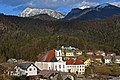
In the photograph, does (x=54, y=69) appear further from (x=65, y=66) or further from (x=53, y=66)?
(x=65, y=66)

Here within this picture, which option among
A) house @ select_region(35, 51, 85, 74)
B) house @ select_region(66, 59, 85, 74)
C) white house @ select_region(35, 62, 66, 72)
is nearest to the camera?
white house @ select_region(35, 62, 66, 72)

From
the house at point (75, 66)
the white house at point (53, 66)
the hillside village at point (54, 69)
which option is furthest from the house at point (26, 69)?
the house at point (75, 66)

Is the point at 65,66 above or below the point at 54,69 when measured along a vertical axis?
above

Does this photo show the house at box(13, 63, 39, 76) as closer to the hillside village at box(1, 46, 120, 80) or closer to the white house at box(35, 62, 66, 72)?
the hillside village at box(1, 46, 120, 80)

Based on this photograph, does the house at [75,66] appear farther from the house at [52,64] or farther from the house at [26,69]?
the house at [26,69]

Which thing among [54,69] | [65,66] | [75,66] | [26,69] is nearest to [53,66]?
[54,69]

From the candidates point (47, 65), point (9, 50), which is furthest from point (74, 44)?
point (47, 65)

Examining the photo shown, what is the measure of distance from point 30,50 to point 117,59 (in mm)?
36196

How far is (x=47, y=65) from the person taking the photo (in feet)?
257

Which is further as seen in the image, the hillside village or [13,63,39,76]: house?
[13,63,39,76]: house

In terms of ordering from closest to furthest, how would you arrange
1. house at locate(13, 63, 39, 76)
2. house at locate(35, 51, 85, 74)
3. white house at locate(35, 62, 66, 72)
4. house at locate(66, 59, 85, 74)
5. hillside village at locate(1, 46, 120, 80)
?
hillside village at locate(1, 46, 120, 80)
house at locate(13, 63, 39, 76)
white house at locate(35, 62, 66, 72)
house at locate(35, 51, 85, 74)
house at locate(66, 59, 85, 74)

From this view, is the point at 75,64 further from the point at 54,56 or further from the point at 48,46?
the point at 48,46

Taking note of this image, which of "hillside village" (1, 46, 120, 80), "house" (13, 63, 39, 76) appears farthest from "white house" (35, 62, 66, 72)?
"house" (13, 63, 39, 76)

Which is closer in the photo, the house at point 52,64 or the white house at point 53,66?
the white house at point 53,66
